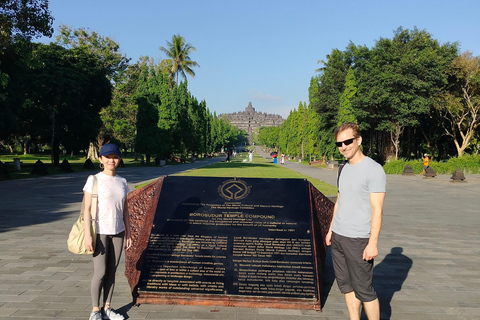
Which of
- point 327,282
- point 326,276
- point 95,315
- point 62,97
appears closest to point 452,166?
point 326,276

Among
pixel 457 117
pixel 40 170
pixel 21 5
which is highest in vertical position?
pixel 21 5

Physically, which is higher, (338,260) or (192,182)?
(192,182)

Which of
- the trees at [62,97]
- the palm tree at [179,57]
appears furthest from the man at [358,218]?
the palm tree at [179,57]

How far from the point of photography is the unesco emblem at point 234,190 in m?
4.44

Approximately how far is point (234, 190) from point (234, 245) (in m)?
0.72

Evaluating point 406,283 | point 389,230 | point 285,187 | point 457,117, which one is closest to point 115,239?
point 285,187

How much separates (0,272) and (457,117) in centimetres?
3719

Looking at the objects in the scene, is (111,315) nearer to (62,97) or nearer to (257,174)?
(257,174)

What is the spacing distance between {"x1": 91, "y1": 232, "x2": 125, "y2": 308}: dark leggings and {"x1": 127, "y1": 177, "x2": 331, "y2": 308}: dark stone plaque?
481 millimetres

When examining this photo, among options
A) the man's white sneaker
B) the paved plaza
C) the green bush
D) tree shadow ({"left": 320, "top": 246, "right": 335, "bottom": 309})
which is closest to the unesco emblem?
the paved plaza

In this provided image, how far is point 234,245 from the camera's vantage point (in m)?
4.08

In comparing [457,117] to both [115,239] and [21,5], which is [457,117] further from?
[115,239]

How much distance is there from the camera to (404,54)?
3091 cm

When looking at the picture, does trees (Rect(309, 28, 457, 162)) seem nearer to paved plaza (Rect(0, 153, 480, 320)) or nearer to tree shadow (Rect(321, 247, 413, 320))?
paved plaza (Rect(0, 153, 480, 320))
